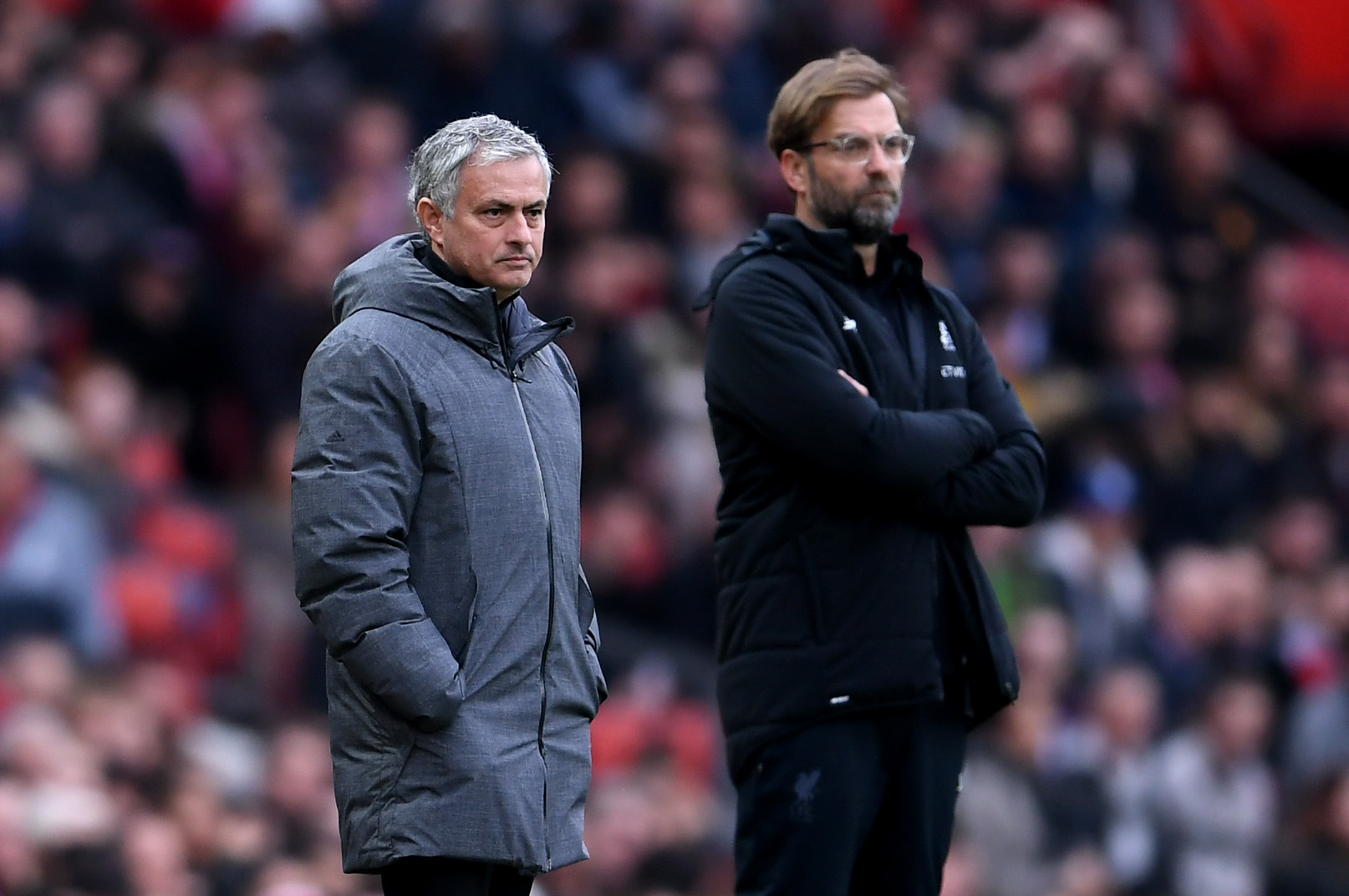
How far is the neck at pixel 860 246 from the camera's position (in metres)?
4.27

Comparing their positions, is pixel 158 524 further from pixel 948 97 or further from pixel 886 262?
pixel 948 97

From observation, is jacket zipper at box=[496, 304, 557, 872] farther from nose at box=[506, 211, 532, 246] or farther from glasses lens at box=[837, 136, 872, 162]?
glasses lens at box=[837, 136, 872, 162]

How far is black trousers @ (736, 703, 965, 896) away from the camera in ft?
13.1

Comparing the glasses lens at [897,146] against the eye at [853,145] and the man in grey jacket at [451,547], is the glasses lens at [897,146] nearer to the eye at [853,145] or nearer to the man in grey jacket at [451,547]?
the eye at [853,145]

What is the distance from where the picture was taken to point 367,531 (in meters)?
3.47

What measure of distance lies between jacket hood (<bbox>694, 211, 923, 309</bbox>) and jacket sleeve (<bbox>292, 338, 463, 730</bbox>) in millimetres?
902

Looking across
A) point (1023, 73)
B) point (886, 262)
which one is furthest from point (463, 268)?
point (1023, 73)

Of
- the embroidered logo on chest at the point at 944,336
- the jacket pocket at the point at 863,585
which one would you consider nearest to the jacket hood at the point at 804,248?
the embroidered logo on chest at the point at 944,336

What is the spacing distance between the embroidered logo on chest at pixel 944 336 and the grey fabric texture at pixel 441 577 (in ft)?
2.94

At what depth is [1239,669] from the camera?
983 centimetres

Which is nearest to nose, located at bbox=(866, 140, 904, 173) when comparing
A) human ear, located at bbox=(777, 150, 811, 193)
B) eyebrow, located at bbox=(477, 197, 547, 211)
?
human ear, located at bbox=(777, 150, 811, 193)

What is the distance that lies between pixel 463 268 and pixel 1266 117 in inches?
445

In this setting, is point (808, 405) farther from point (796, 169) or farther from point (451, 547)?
point (451, 547)

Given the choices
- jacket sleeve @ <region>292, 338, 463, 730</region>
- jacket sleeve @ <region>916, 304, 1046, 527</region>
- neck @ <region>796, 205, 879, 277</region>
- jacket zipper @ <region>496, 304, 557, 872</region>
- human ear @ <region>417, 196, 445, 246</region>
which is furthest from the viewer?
neck @ <region>796, 205, 879, 277</region>
